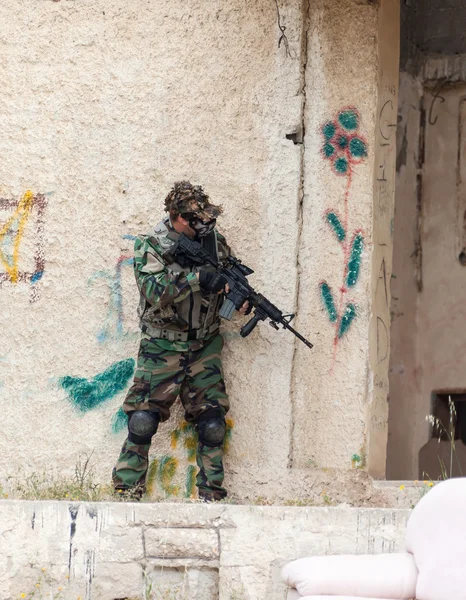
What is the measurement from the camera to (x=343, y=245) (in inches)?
264

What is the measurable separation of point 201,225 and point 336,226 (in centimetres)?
98

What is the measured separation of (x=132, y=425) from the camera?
617 centimetres

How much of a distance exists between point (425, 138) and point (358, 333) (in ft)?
10.8

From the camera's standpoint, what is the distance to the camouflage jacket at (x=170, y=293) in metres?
6.01

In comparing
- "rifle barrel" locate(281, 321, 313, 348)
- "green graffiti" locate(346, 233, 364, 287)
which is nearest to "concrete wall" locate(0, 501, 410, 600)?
"rifle barrel" locate(281, 321, 313, 348)

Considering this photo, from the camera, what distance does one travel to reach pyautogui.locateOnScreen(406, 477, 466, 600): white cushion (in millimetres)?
4117

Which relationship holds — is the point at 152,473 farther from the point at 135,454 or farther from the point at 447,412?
the point at 447,412

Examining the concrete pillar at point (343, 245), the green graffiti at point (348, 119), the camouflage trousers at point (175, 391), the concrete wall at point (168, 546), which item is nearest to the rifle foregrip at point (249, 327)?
the camouflage trousers at point (175, 391)

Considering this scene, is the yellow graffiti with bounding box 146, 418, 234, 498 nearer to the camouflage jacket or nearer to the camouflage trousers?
the camouflage trousers

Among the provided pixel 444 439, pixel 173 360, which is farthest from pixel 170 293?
pixel 444 439

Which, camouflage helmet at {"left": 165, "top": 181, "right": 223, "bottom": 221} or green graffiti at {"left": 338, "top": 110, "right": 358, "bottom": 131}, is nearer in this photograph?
camouflage helmet at {"left": 165, "top": 181, "right": 223, "bottom": 221}

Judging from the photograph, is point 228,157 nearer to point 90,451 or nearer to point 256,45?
point 256,45

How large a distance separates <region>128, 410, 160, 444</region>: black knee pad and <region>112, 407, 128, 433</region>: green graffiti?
41 centimetres

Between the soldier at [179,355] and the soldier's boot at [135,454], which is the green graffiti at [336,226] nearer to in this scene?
the soldier at [179,355]
